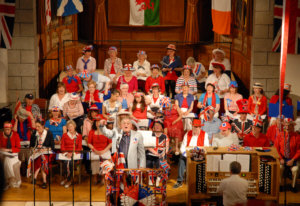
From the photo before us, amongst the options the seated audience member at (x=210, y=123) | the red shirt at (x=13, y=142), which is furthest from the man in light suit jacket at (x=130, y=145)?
the red shirt at (x=13, y=142)

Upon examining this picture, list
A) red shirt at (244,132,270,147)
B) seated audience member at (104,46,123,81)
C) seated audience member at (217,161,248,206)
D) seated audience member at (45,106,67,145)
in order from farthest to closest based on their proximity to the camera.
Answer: seated audience member at (104,46,123,81)
seated audience member at (45,106,67,145)
red shirt at (244,132,270,147)
seated audience member at (217,161,248,206)

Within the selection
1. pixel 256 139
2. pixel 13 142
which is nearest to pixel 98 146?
pixel 13 142

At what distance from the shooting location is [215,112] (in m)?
10.5

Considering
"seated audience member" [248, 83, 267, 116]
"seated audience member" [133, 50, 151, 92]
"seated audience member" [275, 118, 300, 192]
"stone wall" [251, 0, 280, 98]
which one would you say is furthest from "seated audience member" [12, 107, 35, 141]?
"stone wall" [251, 0, 280, 98]

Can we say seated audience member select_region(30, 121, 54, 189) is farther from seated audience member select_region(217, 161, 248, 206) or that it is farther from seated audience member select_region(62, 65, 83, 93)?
seated audience member select_region(217, 161, 248, 206)

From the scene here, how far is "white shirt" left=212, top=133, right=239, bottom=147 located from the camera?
9.25 metres

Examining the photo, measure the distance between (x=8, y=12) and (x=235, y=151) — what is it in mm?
5932

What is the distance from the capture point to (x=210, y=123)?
10.0 meters

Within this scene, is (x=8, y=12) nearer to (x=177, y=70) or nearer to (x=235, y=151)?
(x=177, y=70)

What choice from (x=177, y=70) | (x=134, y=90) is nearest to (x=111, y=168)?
(x=134, y=90)

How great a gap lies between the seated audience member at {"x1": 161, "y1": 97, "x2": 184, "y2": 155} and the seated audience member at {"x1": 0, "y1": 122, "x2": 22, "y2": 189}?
2.88 meters

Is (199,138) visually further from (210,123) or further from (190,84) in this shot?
(190,84)

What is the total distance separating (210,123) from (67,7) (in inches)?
196

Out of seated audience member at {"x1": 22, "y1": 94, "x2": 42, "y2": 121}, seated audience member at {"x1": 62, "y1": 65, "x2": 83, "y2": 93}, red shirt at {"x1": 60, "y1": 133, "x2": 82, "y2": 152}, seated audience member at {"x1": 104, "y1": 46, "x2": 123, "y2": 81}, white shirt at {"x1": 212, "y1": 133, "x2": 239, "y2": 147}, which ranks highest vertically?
seated audience member at {"x1": 104, "y1": 46, "x2": 123, "y2": 81}
